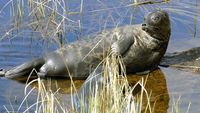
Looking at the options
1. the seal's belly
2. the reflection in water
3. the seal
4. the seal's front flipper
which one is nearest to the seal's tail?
the seal

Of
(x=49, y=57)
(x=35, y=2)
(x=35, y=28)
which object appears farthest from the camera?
(x=35, y=28)

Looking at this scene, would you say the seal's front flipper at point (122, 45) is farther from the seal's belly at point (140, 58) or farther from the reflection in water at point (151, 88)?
the reflection in water at point (151, 88)

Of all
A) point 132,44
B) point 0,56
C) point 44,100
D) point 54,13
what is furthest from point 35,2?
→ point 44,100

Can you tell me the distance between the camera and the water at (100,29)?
650 cm

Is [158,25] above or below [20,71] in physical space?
above

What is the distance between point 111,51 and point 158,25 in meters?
0.72

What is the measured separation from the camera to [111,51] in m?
7.26

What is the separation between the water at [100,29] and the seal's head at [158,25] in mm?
431

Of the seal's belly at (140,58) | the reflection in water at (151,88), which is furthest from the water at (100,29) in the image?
the seal's belly at (140,58)

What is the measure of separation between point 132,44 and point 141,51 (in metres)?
0.14

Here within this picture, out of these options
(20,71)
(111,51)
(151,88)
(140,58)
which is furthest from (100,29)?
(151,88)

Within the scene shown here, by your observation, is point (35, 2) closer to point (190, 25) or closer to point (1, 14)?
point (1, 14)

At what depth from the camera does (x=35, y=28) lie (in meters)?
8.55

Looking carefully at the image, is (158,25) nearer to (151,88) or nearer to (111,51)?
(111,51)
